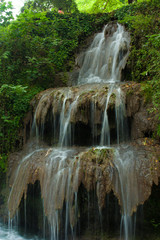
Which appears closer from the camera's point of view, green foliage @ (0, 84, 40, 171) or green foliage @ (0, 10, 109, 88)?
green foliage @ (0, 84, 40, 171)

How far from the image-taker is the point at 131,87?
665 centimetres

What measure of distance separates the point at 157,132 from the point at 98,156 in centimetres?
150

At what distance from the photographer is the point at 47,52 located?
10.0 meters

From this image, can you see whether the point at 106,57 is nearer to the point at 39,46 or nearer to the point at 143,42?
the point at 143,42

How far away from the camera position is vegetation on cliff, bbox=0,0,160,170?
7730mm

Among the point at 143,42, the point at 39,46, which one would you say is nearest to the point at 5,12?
the point at 39,46

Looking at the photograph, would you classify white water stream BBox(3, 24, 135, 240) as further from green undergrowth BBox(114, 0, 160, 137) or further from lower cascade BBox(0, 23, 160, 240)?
green undergrowth BBox(114, 0, 160, 137)

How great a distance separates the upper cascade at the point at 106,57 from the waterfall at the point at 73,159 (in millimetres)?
40

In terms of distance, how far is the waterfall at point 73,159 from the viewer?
4927mm

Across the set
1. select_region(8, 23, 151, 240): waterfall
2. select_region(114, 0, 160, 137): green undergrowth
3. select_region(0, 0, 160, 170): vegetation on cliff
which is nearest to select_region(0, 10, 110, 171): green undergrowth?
select_region(0, 0, 160, 170): vegetation on cliff

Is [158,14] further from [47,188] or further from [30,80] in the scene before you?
[47,188]

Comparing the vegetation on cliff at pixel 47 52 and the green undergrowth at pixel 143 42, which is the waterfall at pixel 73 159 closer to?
the green undergrowth at pixel 143 42

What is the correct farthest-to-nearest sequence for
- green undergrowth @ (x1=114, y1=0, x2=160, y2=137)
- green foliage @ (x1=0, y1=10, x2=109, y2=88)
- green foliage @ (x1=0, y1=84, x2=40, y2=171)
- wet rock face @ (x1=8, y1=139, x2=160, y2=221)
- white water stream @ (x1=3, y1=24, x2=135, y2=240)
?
green foliage @ (x1=0, y1=10, x2=109, y2=88)
green undergrowth @ (x1=114, y1=0, x2=160, y2=137)
green foliage @ (x1=0, y1=84, x2=40, y2=171)
white water stream @ (x1=3, y1=24, x2=135, y2=240)
wet rock face @ (x1=8, y1=139, x2=160, y2=221)

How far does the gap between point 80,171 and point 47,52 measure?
6595mm
